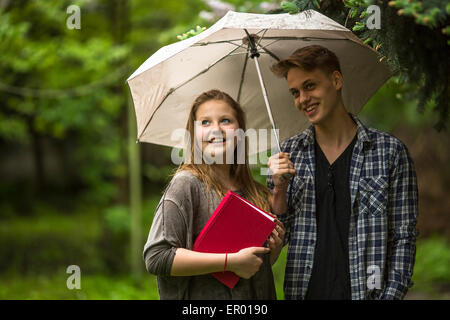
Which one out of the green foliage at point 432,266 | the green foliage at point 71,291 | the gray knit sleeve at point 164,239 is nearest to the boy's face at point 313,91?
the gray knit sleeve at point 164,239

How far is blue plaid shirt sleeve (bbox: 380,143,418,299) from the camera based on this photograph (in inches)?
102

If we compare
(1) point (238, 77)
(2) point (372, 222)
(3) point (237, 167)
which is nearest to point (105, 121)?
(1) point (238, 77)

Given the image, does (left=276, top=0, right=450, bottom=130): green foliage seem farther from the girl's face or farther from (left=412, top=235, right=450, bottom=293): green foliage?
(left=412, top=235, right=450, bottom=293): green foliage

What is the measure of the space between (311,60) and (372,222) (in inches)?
33.1

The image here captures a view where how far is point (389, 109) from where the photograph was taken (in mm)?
11461

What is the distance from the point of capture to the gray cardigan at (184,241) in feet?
7.58

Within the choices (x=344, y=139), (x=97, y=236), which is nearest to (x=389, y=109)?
(x=97, y=236)

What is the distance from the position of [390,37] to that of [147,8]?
8.21 metres

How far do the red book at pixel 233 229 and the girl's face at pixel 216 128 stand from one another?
262mm

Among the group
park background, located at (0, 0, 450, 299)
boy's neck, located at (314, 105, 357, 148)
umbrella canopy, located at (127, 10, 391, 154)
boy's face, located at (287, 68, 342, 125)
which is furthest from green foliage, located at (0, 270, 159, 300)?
boy's face, located at (287, 68, 342, 125)

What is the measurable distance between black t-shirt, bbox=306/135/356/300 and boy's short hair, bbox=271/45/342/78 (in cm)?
42

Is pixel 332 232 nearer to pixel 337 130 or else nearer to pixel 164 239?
pixel 337 130

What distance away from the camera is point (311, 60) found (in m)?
2.76

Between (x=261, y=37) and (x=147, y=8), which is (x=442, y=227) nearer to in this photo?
(x=147, y=8)
